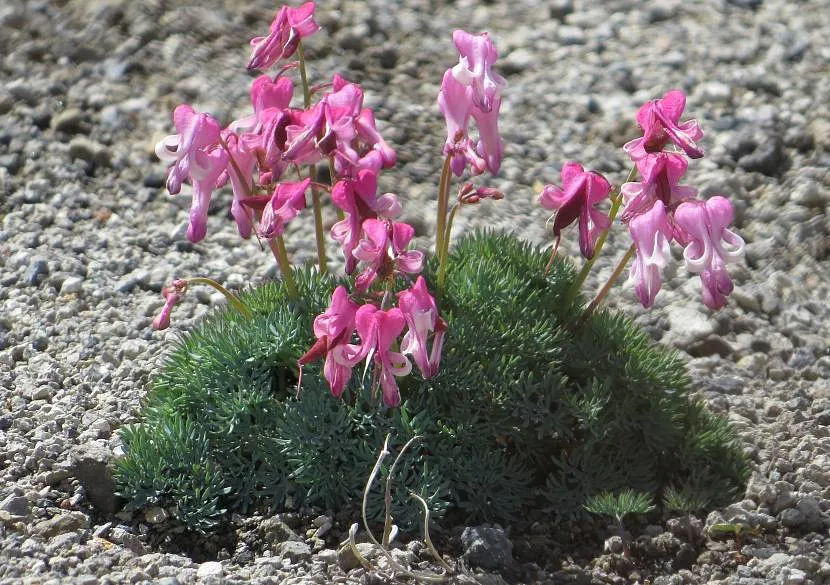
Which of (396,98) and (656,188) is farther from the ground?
(656,188)

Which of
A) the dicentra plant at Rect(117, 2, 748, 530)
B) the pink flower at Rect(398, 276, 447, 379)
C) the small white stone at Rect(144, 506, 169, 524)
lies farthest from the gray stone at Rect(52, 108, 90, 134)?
the pink flower at Rect(398, 276, 447, 379)

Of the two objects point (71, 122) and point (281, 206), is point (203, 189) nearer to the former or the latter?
point (281, 206)

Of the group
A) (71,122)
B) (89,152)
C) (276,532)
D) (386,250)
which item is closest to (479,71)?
(386,250)

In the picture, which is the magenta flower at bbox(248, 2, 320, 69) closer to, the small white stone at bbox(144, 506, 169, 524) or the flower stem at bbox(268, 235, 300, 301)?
the flower stem at bbox(268, 235, 300, 301)

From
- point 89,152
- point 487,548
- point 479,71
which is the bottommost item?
point 487,548

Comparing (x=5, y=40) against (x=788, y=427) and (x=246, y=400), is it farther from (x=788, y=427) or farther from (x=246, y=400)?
(x=788, y=427)

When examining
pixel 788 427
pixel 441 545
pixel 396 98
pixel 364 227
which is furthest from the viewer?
pixel 396 98

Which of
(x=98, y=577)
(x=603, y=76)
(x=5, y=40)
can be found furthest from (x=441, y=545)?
(x=5, y=40)
